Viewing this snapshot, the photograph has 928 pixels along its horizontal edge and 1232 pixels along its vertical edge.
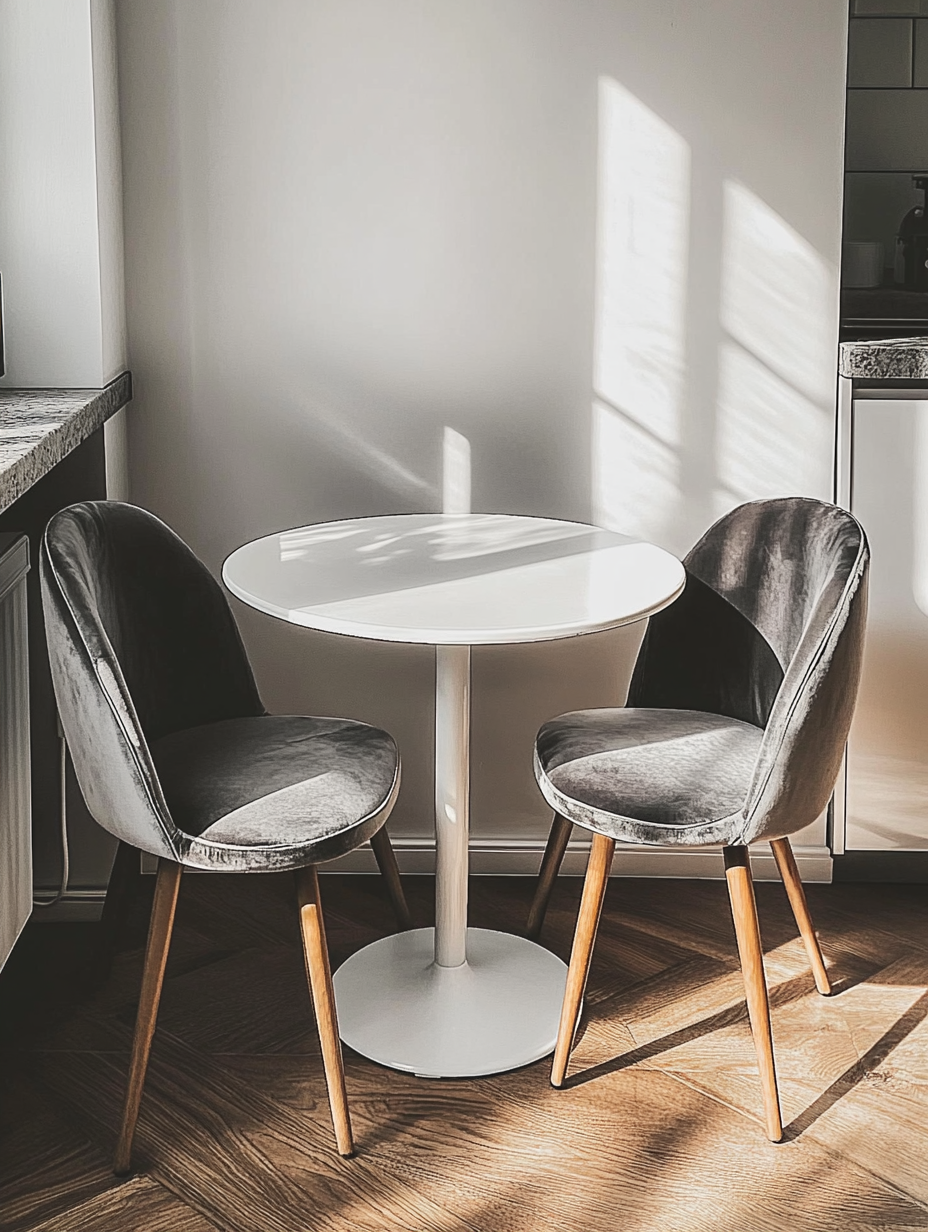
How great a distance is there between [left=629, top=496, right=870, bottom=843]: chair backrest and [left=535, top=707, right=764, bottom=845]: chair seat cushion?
65 millimetres

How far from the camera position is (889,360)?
244cm

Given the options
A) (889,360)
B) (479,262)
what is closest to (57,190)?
(479,262)

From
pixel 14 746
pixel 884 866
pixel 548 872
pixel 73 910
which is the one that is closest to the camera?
pixel 14 746

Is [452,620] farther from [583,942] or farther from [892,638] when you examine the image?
[892,638]

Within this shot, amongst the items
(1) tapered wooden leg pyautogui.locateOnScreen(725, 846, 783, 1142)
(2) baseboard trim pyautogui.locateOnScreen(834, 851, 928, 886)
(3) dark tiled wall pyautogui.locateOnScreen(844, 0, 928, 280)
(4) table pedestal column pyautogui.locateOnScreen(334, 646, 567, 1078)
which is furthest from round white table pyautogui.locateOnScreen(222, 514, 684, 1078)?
(3) dark tiled wall pyautogui.locateOnScreen(844, 0, 928, 280)

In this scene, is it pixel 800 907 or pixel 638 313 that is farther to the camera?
pixel 638 313

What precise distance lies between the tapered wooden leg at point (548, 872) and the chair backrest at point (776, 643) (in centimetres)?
26

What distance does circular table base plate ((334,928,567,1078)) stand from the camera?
2.02m

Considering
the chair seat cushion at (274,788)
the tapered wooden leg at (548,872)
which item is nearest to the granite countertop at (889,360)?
the tapered wooden leg at (548,872)

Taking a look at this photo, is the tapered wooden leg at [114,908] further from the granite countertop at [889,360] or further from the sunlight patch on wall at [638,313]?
the granite countertop at [889,360]

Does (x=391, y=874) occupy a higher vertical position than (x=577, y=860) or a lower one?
higher

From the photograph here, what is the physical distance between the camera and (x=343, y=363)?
250 centimetres

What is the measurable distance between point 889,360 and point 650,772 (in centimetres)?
100

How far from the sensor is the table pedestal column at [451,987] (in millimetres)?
2033
